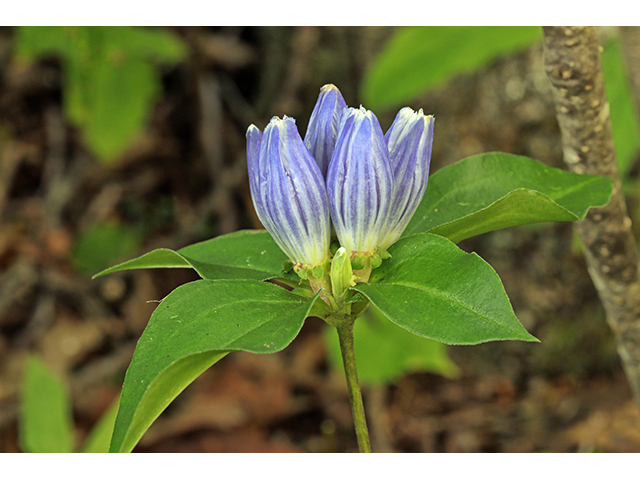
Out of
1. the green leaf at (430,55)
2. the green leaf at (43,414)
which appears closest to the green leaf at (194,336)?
the green leaf at (430,55)

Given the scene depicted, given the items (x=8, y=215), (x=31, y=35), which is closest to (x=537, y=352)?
(x=31, y=35)

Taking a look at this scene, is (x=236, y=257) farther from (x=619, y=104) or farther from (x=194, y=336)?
(x=619, y=104)

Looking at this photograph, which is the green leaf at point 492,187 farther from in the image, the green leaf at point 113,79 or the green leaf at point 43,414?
the green leaf at point 113,79

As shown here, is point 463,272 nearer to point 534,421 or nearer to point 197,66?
point 534,421

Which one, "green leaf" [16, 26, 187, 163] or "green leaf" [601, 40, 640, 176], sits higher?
"green leaf" [16, 26, 187, 163]

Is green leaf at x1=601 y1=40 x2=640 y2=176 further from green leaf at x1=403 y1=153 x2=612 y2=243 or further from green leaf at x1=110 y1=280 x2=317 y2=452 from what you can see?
green leaf at x1=110 y1=280 x2=317 y2=452

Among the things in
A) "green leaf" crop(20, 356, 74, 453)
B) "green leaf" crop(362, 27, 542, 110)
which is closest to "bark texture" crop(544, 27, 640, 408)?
"green leaf" crop(362, 27, 542, 110)

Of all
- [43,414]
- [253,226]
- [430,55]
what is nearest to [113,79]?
[253,226]
